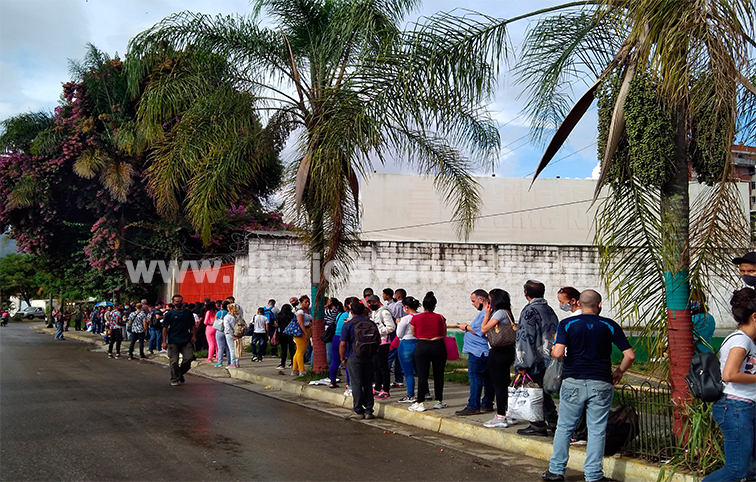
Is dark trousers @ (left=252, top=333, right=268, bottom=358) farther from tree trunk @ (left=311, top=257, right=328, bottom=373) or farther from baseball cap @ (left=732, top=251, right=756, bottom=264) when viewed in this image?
baseball cap @ (left=732, top=251, right=756, bottom=264)

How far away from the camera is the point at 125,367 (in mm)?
17453

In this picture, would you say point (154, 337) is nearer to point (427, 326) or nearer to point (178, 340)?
point (178, 340)

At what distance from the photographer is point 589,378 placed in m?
6.15

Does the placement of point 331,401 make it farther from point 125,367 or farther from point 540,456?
point 125,367

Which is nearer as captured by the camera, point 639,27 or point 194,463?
point 639,27

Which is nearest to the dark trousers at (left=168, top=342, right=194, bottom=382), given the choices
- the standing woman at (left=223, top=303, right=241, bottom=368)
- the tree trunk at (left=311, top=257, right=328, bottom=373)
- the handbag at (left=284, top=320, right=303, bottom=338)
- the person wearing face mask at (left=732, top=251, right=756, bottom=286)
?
the handbag at (left=284, top=320, right=303, bottom=338)

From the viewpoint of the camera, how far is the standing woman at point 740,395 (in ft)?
16.4

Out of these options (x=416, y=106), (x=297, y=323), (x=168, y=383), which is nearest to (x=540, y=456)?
(x=416, y=106)

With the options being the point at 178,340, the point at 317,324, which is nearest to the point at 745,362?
the point at 317,324

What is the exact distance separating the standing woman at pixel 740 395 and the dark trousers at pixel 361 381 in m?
5.44

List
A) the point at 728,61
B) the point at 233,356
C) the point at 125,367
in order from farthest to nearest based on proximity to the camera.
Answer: the point at 125,367 < the point at 233,356 < the point at 728,61

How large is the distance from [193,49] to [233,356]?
728 centimetres

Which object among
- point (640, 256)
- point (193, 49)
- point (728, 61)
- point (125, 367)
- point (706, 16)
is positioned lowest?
point (125, 367)

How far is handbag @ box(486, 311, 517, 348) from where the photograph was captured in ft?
27.6
